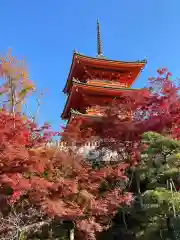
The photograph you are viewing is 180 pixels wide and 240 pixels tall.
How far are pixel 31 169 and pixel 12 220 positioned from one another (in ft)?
5.15

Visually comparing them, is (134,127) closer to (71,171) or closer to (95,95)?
(71,171)

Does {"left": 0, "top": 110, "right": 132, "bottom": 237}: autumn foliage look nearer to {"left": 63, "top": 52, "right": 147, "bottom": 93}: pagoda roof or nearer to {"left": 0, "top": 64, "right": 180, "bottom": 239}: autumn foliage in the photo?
{"left": 0, "top": 64, "right": 180, "bottom": 239}: autumn foliage

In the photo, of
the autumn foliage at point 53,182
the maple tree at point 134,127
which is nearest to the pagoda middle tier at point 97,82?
the maple tree at point 134,127

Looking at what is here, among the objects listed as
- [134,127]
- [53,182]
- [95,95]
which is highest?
[95,95]

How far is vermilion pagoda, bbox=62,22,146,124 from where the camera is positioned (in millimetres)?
17889

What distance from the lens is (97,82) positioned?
18.9m

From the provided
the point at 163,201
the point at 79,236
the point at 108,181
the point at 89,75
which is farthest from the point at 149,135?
the point at 89,75

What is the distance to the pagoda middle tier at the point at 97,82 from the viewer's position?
1788cm

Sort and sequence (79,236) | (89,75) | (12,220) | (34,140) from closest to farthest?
(12,220), (79,236), (34,140), (89,75)

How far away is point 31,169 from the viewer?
8609 mm

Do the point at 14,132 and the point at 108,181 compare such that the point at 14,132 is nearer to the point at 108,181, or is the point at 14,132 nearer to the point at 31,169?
the point at 31,169

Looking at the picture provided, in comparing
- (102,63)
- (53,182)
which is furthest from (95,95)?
(53,182)

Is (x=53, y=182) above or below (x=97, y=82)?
below

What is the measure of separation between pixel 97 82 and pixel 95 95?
0.93 metres
